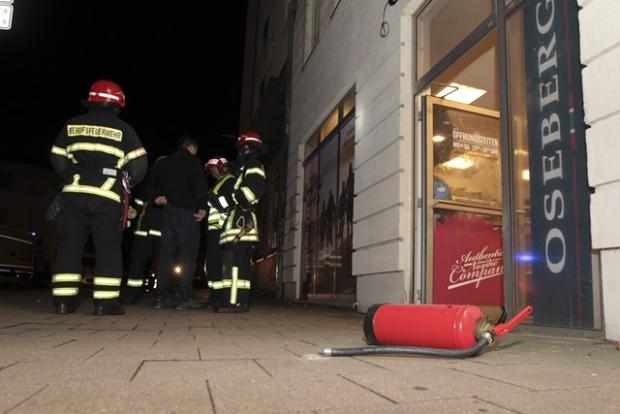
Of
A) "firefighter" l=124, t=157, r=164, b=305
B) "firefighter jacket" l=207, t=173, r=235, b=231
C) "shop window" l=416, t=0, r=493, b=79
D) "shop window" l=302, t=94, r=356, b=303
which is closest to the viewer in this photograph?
"shop window" l=416, t=0, r=493, b=79

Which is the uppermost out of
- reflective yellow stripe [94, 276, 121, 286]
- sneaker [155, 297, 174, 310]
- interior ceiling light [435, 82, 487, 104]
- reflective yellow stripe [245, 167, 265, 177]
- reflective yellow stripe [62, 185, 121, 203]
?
interior ceiling light [435, 82, 487, 104]

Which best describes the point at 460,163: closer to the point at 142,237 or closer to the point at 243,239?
the point at 243,239

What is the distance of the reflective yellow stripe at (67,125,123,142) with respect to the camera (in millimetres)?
4512

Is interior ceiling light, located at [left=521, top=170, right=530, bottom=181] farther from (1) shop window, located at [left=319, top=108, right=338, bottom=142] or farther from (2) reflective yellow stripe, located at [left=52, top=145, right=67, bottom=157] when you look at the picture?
(1) shop window, located at [left=319, top=108, right=338, bottom=142]

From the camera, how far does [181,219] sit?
5910 millimetres

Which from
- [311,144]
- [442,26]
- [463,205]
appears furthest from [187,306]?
[311,144]

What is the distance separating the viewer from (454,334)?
7.63 ft

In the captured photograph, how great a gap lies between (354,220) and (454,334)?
15.0 feet

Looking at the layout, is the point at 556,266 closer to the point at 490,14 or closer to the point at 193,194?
the point at 490,14

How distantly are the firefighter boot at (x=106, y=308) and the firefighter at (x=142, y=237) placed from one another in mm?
2164

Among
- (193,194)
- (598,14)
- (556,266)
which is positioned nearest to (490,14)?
(598,14)

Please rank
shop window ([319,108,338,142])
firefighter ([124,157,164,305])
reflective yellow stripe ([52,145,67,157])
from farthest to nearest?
Answer: 1. shop window ([319,108,338,142])
2. firefighter ([124,157,164,305])
3. reflective yellow stripe ([52,145,67,157])

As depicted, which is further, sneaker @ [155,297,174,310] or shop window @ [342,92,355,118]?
shop window @ [342,92,355,118]

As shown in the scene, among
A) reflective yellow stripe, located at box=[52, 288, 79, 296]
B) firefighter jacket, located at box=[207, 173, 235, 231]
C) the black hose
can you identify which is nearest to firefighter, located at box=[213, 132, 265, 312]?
firefighter jacket, located at box=[207, 173, 235, 231]
